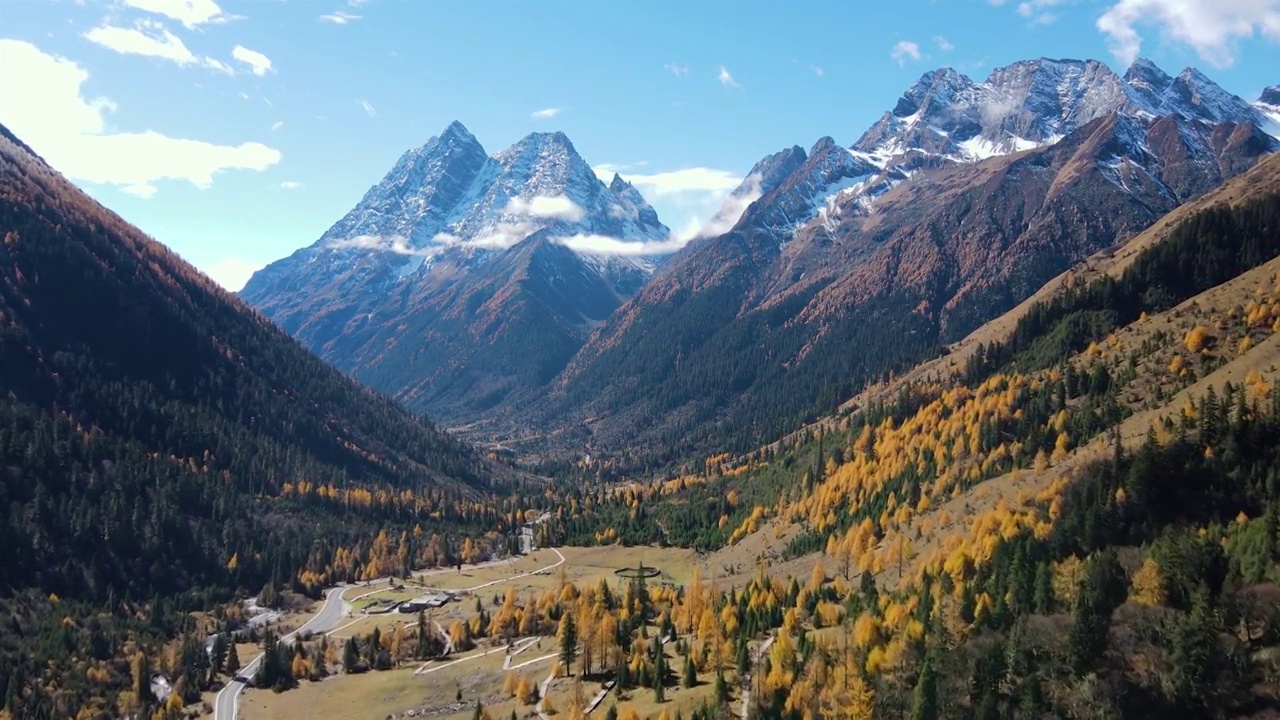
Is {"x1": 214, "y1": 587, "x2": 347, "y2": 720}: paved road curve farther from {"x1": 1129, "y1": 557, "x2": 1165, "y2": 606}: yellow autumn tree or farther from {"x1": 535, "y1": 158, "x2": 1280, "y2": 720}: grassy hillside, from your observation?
{"x1": 1129, "y1": 557, "x2": 1165, "y2": 606}: yellow autumn tree

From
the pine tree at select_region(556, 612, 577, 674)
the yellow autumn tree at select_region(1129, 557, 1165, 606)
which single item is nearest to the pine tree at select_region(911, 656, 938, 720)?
the yellow autumn tree at select_region(1129, 557, 1165, 606)

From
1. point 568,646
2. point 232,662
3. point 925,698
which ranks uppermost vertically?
point 925,698

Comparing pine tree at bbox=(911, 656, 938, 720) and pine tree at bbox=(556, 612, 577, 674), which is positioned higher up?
pine tree at bbox=(911, 656, 938, 720)

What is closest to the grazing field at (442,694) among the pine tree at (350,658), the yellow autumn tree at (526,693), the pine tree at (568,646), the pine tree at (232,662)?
the yellow autumn tree at (526,693)

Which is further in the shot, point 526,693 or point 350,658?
point 350,658

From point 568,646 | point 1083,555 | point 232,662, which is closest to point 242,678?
point 232,662

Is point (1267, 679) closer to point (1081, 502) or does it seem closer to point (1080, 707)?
point (1080, 707)

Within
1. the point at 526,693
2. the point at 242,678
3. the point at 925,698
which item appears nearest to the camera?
the point at 925,698

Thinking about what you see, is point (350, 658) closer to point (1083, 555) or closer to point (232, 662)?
point (232, 662)

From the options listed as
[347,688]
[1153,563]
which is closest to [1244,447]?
[1153,563]

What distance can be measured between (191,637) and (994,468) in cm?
15445

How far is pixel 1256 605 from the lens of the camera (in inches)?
3661

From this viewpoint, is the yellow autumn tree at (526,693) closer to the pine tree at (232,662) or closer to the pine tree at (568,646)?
the pine tree at (568,646)

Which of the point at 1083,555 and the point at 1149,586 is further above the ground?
the point at 1083,555
